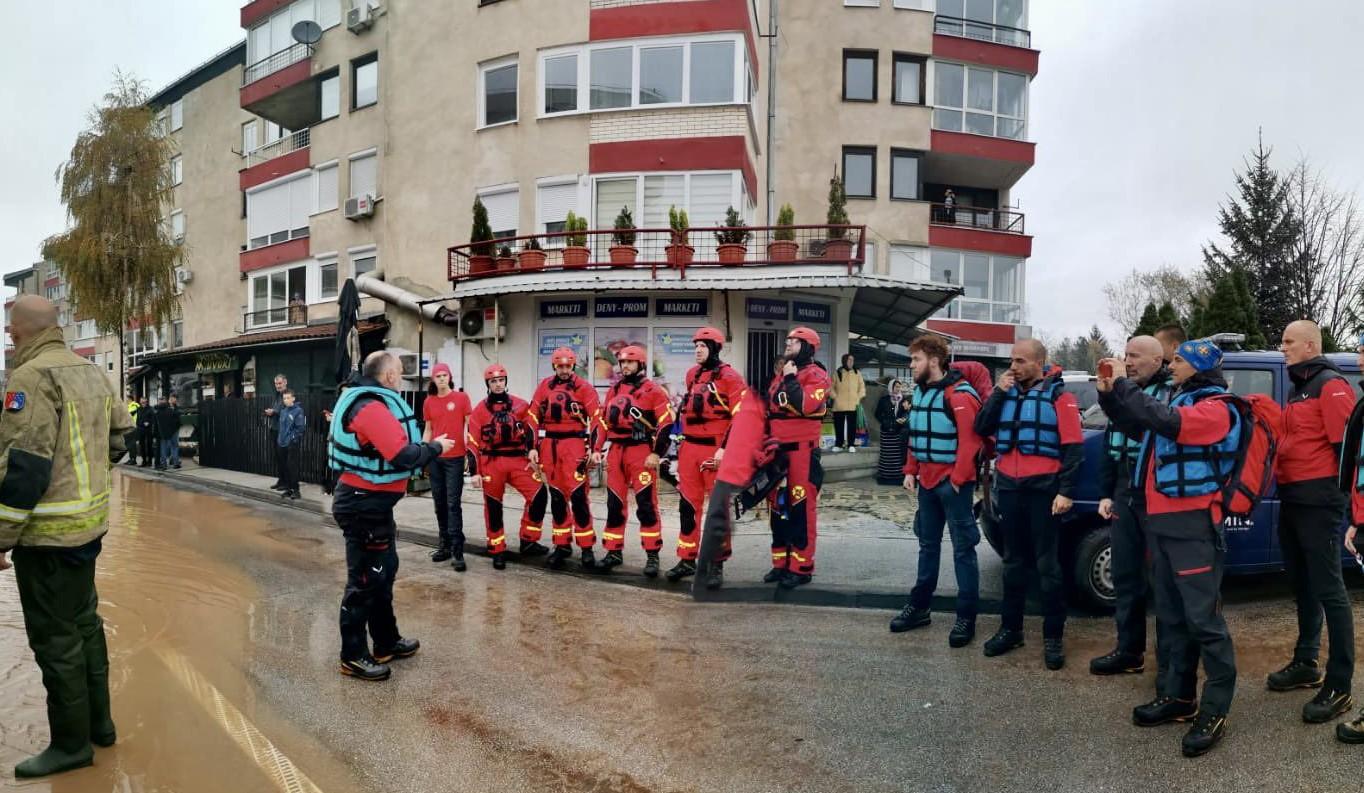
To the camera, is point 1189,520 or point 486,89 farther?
point 486,89

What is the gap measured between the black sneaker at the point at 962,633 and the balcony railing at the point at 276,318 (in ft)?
79.4

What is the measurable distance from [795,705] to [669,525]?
6248 millimetres

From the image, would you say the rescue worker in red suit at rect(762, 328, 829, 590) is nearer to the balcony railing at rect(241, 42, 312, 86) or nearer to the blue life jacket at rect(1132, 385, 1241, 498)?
the blue life jacket at rect(1132, 385, 1241, 498)

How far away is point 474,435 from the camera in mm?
8398

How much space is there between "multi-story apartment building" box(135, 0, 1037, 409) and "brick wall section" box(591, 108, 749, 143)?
47 millimetres

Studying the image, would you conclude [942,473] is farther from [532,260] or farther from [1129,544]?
[532,260]

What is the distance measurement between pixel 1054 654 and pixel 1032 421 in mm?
1503

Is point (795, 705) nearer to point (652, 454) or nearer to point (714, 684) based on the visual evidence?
point (714, 684)

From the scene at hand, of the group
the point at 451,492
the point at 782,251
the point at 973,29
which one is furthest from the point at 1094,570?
the point at 973,29

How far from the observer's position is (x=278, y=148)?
94.6 ft

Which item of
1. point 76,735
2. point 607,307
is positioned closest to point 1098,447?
point 76,735

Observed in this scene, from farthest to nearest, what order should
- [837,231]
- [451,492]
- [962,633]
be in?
1. [837,231]
2. [451,492]
3. [962,633]

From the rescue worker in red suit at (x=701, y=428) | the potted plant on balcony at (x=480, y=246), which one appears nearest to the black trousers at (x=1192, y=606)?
the rescue worker in red suit at (x=701, y=428)

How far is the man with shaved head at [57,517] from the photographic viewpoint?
3.88m
